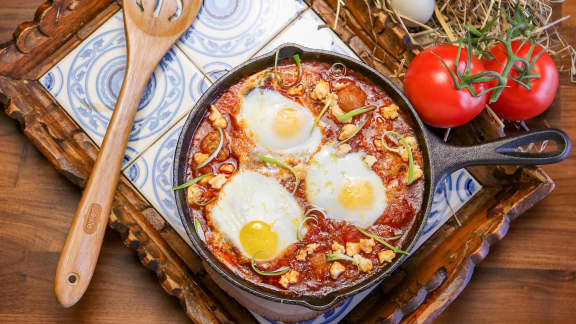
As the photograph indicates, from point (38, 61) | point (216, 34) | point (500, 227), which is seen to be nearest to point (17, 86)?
point (38, 61)

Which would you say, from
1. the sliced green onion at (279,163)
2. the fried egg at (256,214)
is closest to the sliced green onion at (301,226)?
the fried egg at (256,214)

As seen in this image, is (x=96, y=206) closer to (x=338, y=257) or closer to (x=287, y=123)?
(x=287, y=123)

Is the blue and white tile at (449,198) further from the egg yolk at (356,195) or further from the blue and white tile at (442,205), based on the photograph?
the egg yolk at (356,195)

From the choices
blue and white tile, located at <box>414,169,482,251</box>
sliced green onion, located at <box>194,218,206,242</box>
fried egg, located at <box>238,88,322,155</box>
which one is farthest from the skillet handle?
sliced green onion, located at <box>194,218,206,242</box>

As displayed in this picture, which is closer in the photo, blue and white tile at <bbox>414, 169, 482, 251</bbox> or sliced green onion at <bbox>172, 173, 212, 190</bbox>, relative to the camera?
sliced green onion at <bbox>172, 173, 212, 190</bbox>

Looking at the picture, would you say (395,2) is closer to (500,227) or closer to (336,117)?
(336,117)

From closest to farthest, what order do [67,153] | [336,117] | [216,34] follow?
[336,117] < [67,153] < [216,34]

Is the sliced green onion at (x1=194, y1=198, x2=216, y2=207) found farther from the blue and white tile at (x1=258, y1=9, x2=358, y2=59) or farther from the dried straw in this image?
the dried straw
